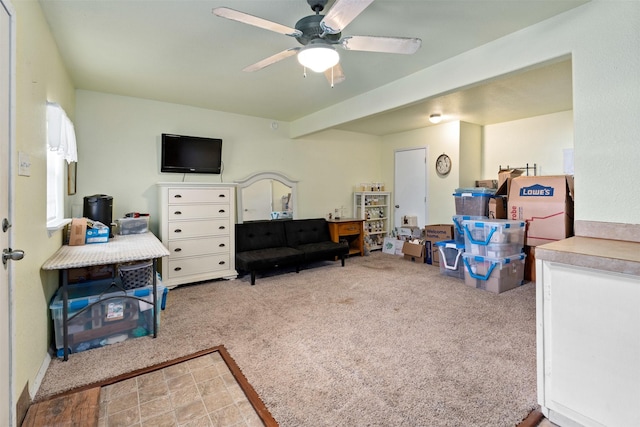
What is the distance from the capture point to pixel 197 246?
4160 mm

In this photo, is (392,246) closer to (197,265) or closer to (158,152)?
(197,265)

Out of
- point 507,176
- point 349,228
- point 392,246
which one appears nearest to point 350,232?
point 349,228

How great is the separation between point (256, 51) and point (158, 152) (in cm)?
226

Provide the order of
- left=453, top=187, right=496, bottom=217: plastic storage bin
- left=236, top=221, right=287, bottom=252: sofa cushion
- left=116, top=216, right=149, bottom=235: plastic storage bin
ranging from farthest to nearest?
left=236, top=221, right=287, bottom=252: sofa cushion
left=453, top=187, right=496, bottom=217: plastic storage bin
left=116, top=216, right=149, bottom=235: plastic storage bin

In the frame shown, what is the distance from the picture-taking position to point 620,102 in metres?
1.91

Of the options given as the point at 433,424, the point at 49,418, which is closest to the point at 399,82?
the point at 433,424

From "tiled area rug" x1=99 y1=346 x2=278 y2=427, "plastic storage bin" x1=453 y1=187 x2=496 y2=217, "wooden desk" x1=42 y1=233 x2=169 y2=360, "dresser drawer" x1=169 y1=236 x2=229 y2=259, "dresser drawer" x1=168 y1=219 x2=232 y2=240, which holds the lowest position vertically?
"tiled area rug" x1=99 y1=346 x2=278 y2=427

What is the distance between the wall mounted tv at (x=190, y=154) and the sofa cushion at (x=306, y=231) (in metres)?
1.46

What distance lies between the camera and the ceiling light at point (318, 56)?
203 centimetres

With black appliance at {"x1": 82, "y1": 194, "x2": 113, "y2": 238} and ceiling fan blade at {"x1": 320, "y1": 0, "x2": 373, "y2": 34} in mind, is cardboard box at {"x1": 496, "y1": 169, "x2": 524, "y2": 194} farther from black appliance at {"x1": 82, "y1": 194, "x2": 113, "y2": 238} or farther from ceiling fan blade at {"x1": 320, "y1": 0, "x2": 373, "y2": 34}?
black appliance at {"x1": 82, "y1": 194, "x2": 113, "y2": 238}

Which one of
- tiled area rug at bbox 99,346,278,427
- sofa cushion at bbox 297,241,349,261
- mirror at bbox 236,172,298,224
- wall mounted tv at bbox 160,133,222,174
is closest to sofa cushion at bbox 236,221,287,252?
mirror at bbox 236,172,298,224

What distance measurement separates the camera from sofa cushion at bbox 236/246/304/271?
13.4 ft

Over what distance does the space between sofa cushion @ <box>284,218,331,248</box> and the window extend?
2.92 metres

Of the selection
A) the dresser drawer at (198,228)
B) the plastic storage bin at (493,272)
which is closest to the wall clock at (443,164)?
the plastic storage bin at (493,272)
